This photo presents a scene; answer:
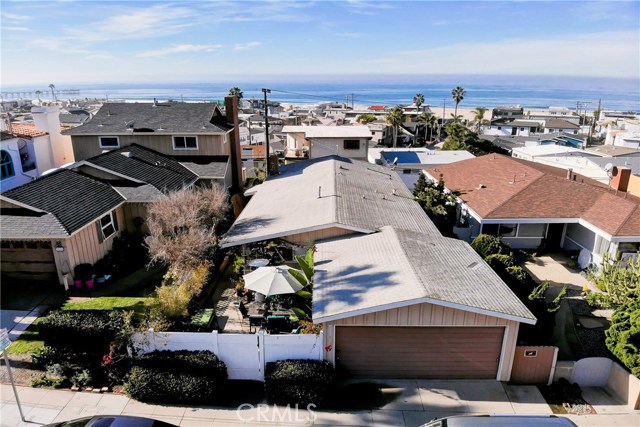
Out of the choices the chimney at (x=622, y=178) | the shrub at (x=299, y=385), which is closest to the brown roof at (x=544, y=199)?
the chimney at (x=622, y=178)

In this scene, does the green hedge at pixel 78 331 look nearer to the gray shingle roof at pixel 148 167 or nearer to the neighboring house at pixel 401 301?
the neighboring house at pixel 401 301

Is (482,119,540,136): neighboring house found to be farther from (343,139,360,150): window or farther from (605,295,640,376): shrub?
(605,295,640,376): shrub

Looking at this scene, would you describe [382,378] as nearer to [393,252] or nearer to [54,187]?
[393,252]

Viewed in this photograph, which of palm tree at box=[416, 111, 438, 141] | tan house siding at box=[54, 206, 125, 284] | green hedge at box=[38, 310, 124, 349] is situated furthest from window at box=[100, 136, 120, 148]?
palm tree at box=[416, 111, 438, 141]

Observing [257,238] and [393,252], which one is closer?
[393,252]

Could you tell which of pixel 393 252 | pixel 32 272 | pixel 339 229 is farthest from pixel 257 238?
pixel 32 272

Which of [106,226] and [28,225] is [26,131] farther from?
[28,225]
